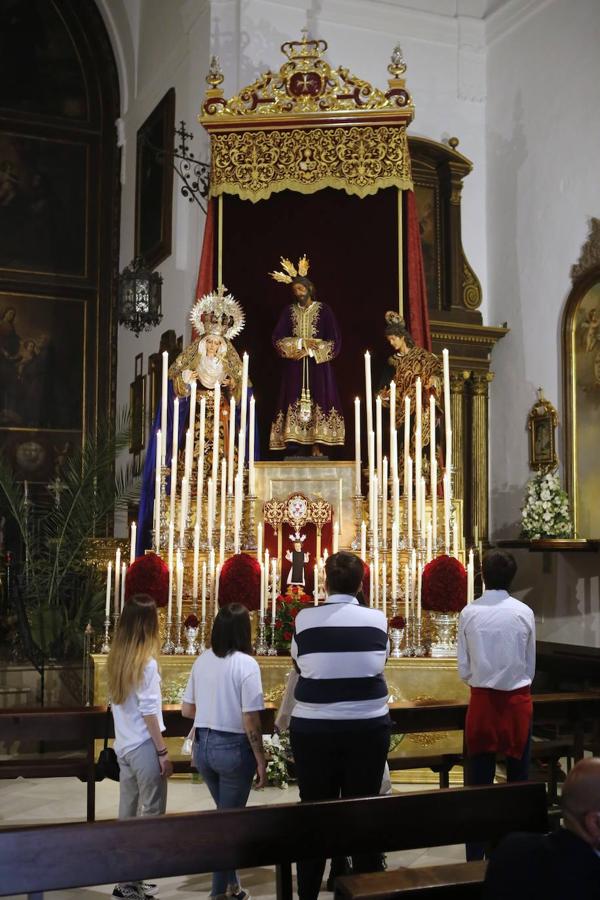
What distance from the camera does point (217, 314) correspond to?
10.9 metres

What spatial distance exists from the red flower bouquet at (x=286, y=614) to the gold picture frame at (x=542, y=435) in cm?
440

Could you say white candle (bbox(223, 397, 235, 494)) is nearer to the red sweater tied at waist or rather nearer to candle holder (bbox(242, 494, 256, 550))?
candle holder (bbox(242, 494, 256, 550))

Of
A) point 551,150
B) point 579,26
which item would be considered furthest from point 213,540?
point 579,26

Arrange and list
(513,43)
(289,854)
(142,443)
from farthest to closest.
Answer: (142,443)
(513,43)
(289,854)

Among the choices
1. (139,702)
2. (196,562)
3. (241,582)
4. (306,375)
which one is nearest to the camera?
(139,702)

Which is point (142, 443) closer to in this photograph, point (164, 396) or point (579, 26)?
point (164, 396)

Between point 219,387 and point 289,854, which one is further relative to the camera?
point 219,387

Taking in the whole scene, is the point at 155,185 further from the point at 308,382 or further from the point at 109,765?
the point at 109,765

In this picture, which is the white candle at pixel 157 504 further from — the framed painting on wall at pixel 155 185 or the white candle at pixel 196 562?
the framed painting on wall at pixel 155 185

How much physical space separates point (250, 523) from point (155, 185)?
7435 millimetres

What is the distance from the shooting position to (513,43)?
1381 cm

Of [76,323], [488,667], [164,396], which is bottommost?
[488,667]

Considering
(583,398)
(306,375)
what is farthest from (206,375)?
(583,398)

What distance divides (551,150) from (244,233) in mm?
3936
